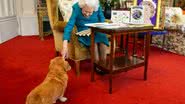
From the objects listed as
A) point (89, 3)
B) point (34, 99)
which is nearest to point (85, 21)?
point (89, 3)

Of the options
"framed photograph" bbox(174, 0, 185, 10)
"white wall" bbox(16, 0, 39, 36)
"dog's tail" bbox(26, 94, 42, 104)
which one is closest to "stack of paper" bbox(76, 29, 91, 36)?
"dog's tail" bbox(26, 94, 42, 104)

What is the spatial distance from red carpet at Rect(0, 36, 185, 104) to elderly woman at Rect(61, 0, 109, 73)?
0.32 metres

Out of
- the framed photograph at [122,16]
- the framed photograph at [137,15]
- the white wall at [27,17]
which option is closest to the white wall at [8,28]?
the white wall at [27,17]

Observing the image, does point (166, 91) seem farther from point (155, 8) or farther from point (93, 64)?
point (155, 8)

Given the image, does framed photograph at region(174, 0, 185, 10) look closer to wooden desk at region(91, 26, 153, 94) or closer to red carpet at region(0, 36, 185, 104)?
red carpet at region(0, 36, 185, 104)

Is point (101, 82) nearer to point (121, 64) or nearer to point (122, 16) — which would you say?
point (121, 64)

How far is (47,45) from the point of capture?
12.7ft

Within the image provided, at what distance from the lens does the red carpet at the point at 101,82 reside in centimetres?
187

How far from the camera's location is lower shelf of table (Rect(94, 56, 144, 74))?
1990 mm

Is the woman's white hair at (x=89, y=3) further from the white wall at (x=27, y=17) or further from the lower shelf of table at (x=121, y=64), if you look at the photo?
the white wall at (x=27, y=17)

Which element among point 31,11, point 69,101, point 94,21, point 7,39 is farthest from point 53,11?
point 31,11

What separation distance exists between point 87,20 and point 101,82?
2.21 feet

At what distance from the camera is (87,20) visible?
232 cm

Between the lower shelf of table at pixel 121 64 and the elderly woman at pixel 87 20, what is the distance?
0.18 meters
